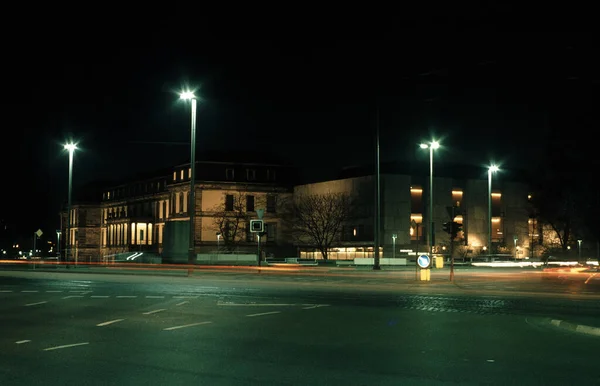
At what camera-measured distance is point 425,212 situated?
9762cm

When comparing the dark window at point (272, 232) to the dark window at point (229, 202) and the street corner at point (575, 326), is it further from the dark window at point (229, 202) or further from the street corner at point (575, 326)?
the street corner at point (575, 326)

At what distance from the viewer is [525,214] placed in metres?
104

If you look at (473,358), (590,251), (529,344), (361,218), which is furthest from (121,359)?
(590,251)

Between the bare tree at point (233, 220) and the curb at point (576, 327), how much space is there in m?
86.4

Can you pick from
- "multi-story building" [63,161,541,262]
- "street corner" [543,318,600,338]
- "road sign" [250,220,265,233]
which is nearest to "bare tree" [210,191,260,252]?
"multi-story building" [63,161,541,262]

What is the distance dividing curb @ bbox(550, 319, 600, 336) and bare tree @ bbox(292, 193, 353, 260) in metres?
75.5

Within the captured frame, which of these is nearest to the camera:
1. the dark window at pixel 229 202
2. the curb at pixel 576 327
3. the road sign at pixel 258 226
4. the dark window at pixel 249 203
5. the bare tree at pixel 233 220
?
the curb at pixel 576 327

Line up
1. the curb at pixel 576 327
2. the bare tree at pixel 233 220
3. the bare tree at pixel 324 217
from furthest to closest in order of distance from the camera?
1. the bare tree at pixel 233 220
2. the bare tree at pixel 324 217
3. the curb at pixel 576 327

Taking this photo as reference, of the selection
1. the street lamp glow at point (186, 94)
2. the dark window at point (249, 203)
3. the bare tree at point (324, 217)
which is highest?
the street lamp glow at point (186, 94)

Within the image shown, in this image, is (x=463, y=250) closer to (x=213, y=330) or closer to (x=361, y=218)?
(x=361, y=218)

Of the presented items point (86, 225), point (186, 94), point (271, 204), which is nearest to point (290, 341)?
point (186, 94)

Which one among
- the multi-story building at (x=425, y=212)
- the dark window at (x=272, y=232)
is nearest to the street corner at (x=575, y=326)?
the multi-story building at (x=425, y=212)

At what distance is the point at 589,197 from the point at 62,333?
1592 inches

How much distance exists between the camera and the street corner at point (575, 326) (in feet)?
48.2
